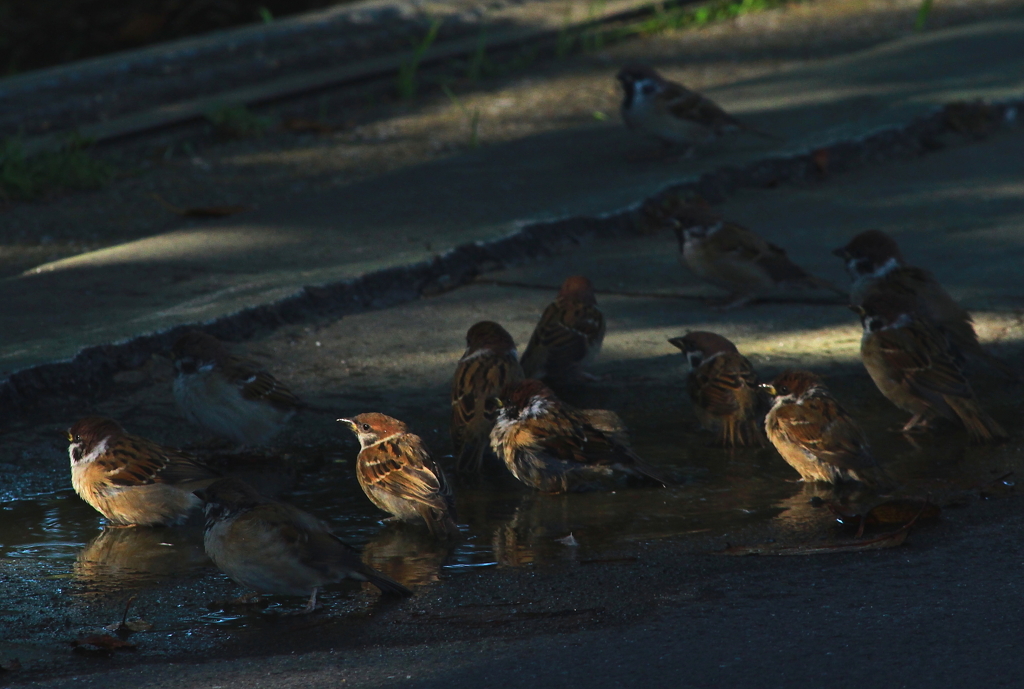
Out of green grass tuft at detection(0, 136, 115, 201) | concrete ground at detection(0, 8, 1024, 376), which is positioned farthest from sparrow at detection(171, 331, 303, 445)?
green grass tuft at detection(0, 136, 115, 201)

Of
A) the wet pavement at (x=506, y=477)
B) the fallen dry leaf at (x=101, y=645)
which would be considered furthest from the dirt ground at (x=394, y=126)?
the fallen dry leaf at (x=101, y=645)

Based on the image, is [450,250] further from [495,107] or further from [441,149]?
[495,107]

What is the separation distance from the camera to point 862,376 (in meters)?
6.49

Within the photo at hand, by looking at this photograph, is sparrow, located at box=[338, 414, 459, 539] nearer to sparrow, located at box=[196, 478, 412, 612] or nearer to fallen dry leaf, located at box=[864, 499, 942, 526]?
sparrow, located at box=[196, 478, 412, 612]

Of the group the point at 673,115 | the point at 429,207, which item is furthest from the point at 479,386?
the point at 673,115

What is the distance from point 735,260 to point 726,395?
1823 millimetres

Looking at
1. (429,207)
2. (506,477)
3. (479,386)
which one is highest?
(429,207)

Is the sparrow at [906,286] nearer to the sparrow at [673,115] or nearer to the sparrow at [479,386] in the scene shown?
the sparrow at [479,386]

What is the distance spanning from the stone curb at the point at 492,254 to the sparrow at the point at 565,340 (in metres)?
1.16

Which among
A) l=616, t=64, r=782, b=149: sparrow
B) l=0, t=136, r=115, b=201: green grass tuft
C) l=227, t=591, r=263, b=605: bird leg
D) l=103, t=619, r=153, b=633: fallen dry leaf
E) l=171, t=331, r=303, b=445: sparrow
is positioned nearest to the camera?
l=103, t=619, r=153, b=633: fallen dry leaf

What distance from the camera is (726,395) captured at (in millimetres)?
5680

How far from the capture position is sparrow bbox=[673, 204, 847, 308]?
7.43m

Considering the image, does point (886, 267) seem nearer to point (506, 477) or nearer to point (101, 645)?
point (506, 477)

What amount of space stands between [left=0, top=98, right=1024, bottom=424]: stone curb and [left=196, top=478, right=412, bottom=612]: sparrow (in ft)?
6.50
